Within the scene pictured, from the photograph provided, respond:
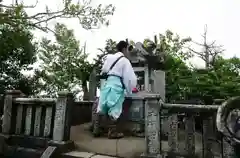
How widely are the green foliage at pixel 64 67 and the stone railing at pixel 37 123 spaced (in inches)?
310

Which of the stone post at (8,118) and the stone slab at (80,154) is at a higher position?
the stone post at (8,118)

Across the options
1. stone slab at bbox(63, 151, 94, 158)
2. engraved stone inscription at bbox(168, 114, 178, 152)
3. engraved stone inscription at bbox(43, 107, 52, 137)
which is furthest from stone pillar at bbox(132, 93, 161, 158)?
engraved stone inscription at bbox(43, 107, 52, 137)

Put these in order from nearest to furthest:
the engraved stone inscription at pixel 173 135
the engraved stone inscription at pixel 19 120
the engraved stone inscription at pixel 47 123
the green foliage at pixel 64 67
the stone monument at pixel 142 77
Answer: the engraved stone inscription at pixel 173 135 < the engraved stone inscription at pixel 47 123 < the engraved stone inscription at pixel 19 120 < the stone monument at pixel 142 77 < the green foliage at pixel 64 67

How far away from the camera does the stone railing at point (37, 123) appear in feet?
14.4

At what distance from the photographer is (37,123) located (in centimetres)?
472

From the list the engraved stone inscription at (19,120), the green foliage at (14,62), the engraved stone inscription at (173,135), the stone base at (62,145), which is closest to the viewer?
the engraved stone inscription at (173,135)

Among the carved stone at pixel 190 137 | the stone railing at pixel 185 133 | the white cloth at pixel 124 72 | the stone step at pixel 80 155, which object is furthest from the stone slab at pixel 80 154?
the carved stone at pixel 190 137

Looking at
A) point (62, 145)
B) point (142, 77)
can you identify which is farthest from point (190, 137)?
point (142, 77)

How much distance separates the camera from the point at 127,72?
4.79 m

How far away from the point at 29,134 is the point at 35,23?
5.19 meters

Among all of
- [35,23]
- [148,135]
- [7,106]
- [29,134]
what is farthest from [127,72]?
[35,23]

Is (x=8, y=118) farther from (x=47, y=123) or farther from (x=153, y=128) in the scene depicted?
(x=153, y=128)

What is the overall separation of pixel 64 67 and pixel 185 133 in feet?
41.0

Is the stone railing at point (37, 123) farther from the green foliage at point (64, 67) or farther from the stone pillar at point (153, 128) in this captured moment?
the green foliage at point (64, 67)
